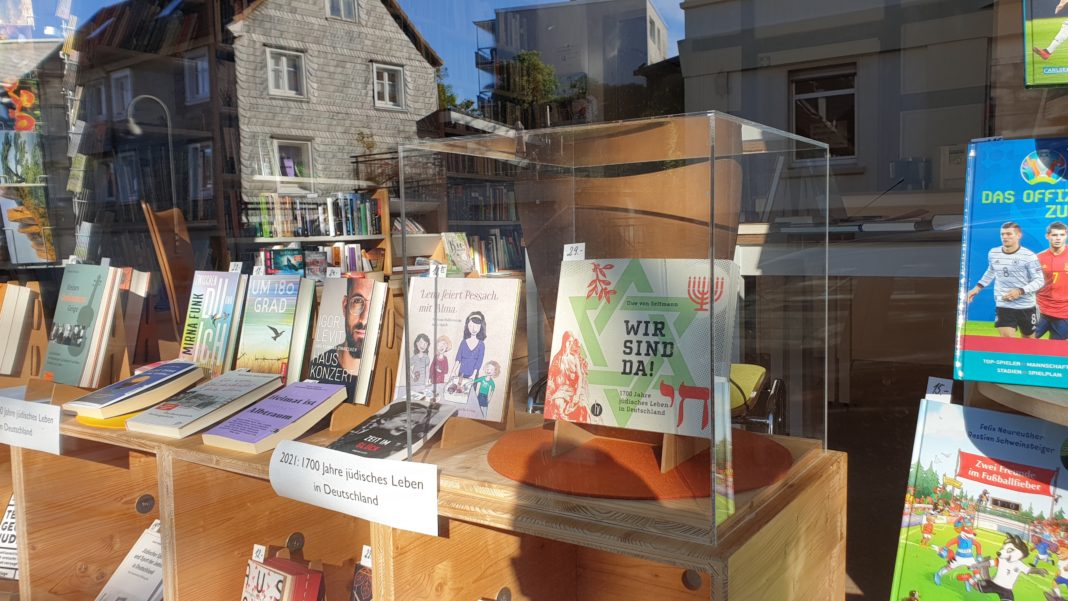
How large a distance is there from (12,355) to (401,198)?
4.60 ft

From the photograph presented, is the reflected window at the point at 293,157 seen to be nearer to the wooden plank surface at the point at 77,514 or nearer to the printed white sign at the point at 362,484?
the wooden plank surface at the point at 77,514

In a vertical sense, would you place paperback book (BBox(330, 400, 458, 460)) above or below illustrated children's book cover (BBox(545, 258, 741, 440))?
below

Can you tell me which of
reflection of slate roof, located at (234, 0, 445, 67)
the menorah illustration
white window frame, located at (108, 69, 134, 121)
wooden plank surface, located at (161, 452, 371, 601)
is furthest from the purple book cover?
reflection of slate roof, located at (234, 0, 445, 67)

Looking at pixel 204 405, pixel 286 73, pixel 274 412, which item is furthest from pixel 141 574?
pixel 286 73

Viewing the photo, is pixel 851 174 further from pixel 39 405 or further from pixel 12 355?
pixel 12 355

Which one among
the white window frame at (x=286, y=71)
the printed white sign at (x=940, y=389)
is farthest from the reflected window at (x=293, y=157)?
the printed white sign at (x=940, y=389)

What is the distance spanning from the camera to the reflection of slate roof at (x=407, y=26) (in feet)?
13.1

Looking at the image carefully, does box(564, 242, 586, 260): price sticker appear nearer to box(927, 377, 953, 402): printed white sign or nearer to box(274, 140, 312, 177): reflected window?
box(927, 377, 953, 402): printed white sign

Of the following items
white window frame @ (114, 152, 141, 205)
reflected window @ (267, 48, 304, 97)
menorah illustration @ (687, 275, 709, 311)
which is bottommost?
menorah illustration @ (687, 275, 709, 311)

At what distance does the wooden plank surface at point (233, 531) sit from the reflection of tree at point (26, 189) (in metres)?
1.64

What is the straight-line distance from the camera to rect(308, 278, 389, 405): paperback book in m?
1.35

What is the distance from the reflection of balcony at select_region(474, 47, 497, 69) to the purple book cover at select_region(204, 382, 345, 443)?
9.02 ft

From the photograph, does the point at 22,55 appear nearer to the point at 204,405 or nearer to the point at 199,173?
the point at 199,173

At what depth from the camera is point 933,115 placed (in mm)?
2605
